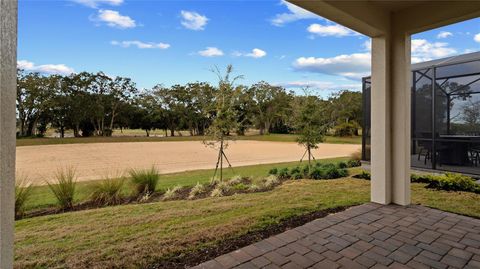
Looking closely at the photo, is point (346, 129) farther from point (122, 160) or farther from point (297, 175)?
point (122, 160)

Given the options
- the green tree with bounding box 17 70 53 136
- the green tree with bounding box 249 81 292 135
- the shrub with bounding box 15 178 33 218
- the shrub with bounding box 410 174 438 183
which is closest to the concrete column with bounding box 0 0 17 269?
the shrub with bounding box 15 178 33 218

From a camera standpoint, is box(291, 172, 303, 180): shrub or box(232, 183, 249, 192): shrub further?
box(291, 172, 303, 180): shrub

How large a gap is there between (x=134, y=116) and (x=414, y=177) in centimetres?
3081

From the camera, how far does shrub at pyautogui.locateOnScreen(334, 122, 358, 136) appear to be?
20.8m

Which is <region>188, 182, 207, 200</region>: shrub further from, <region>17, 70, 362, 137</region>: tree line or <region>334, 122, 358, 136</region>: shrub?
<region>334, 122, 358, 136</region>: shrub

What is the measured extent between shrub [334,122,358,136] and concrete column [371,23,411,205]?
1725cm

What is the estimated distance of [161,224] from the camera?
3211 millimetres

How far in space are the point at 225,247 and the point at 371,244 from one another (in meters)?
1.38

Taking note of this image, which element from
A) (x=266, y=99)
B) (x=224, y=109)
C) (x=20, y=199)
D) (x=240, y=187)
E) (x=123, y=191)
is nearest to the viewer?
(x=20, y=199)

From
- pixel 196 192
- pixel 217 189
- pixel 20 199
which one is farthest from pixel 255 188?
pixel 20 199

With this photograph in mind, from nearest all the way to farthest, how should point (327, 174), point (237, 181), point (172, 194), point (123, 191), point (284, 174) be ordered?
1. point (172, 194)
2. point (123, 191)
3. point (237, 181)
4. point (327, 174)
5. point (284, 174)

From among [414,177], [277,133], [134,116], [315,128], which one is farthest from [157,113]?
[414,177]

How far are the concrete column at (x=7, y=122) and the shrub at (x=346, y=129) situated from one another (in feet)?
68.5

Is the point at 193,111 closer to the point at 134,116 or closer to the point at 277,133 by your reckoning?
the point at 134,116
